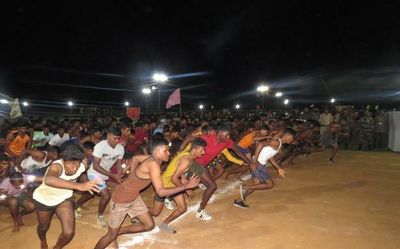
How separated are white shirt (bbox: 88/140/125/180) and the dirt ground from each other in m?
→ 1.01

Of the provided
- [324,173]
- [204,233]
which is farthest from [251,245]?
[324,173]

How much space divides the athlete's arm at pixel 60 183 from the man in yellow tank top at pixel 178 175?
4.40 ft

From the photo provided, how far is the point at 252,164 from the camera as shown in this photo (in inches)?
275

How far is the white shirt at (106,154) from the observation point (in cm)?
589

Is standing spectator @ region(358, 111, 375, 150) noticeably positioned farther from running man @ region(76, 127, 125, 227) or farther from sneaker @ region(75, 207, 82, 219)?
sneaker @ region(75, 207, 82, 219)

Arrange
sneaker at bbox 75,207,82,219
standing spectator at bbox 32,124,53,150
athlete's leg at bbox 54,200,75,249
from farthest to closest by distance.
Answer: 1. standing spectator at bbox 32,124,53,150
2. sneaker at bbox 75,207,82,219
3. athlete's leg at bbox 54,200,75,249

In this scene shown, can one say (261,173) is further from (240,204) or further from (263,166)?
(240,204)

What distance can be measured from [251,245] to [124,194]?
2019 mm

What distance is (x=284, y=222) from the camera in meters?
5.95

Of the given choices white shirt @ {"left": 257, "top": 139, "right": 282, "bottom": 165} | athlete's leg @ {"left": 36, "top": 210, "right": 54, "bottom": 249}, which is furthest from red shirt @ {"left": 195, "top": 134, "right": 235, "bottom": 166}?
athlete's leg @ {"left": 36, "top": 210, "right": 54, "bottom": 249}

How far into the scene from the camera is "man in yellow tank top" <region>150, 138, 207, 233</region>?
499cm

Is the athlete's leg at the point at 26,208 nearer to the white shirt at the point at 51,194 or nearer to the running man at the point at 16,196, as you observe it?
the running man at the point at 16,196

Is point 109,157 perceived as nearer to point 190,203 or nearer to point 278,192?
point 190,203

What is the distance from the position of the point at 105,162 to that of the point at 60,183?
2156 mm
